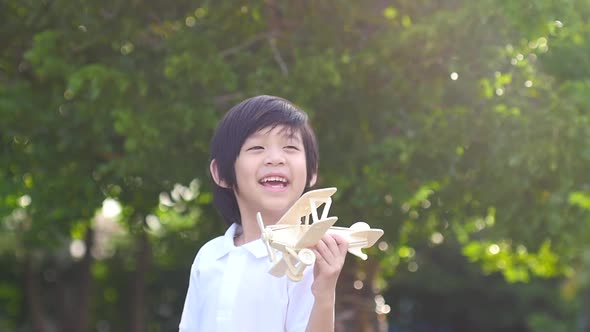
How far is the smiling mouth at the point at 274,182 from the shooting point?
3201 mm

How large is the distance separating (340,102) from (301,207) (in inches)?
182

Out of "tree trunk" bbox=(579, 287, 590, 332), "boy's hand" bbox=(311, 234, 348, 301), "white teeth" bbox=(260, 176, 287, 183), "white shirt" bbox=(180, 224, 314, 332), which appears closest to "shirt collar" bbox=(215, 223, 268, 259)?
"white shirt" bbox=(180, 224, 314, 332)

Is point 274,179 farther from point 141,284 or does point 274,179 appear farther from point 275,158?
point 141,284

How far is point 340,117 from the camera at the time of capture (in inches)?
300

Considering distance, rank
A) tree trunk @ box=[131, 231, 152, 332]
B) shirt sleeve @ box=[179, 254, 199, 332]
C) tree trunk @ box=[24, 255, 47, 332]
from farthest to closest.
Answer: tree trunk @ box=[24, 255, 47, 332] < tree trunk @ box=[131, 231, 152, 332] < shirt sleeve @ box=[179, 254, 199, 332]

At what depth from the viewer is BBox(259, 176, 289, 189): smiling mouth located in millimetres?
3201

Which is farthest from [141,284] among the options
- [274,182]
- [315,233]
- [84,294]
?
[315,233]

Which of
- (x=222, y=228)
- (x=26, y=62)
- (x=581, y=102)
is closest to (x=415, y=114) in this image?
(x=581, y=102)

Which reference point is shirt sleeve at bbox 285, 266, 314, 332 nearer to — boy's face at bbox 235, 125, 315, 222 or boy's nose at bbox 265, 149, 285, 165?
boy's face at bbox 235, 125, 315, 222

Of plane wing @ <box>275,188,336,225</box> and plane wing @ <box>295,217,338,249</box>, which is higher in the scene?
plane wing @ <box>275,188,336,225</box>

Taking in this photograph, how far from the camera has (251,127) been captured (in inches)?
127

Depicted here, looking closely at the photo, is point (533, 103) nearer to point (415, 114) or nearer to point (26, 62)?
point (415, 114)

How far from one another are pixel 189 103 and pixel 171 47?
1.46 feet

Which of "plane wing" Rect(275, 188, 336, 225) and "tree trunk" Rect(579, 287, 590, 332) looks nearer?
"plane wing" Rect(275, 188, 336, 225)
